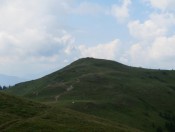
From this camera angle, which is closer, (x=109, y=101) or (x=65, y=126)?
(x=65, y=126)

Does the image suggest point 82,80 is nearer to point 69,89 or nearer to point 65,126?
point 69,89

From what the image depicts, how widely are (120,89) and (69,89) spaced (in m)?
23.8

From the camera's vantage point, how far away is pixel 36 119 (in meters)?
73.9

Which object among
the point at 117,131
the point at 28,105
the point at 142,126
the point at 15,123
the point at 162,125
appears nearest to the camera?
the point at 15,123

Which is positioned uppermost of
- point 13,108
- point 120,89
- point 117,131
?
point 120,89

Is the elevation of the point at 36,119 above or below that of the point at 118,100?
below

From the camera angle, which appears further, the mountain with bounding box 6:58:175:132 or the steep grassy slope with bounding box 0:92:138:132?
the mountain with bounding box 6:58:175:132

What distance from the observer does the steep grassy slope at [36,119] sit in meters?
69.1

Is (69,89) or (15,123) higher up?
(69,89)

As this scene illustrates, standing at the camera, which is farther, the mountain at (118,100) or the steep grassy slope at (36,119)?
the mountain at (118,100)

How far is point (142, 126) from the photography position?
140m

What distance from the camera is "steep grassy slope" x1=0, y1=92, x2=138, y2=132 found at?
227ft

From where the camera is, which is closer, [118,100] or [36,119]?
[36,119]

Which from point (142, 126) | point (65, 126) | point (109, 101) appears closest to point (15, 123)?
point (65, 126)
